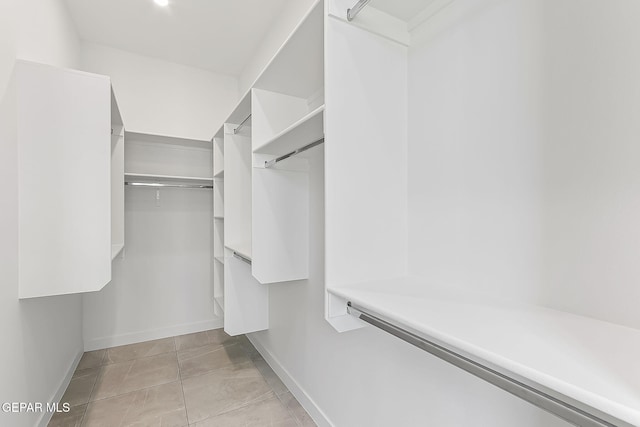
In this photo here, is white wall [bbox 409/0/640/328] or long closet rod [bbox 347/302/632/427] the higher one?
white wall [bbox 409/0/640/328]

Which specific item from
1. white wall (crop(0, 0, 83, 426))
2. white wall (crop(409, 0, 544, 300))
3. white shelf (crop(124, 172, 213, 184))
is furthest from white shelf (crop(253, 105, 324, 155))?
white shelf (crop(124, 172, 213, 184))

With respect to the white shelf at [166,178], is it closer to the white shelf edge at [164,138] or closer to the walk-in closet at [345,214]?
the walk-in closet at [345,214]

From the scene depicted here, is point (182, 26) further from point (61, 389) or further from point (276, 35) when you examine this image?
point (61, 389)

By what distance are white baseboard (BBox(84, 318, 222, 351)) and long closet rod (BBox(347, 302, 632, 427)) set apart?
2.94 meters

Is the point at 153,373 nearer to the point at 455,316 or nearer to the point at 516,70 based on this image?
the point at 455,316

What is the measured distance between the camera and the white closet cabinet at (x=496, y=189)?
65cm

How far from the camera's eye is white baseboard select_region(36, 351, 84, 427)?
71.0 inches

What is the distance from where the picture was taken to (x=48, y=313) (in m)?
1.94

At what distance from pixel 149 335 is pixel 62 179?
6.93 ft

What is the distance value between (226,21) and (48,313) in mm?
2493

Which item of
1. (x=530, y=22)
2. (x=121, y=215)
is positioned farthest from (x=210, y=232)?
(x=530, y=22)

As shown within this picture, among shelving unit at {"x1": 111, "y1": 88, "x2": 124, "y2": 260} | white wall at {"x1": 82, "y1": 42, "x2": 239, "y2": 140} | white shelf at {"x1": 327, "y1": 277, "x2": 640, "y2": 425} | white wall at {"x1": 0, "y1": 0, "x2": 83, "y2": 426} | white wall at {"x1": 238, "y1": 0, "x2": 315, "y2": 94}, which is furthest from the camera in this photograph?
white wall at {"x1": 82, "y1": 42, "x2": 239, "y2": 140}

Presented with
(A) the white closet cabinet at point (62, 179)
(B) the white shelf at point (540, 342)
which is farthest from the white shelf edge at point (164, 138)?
(B) the white shelf at point (540, 342)

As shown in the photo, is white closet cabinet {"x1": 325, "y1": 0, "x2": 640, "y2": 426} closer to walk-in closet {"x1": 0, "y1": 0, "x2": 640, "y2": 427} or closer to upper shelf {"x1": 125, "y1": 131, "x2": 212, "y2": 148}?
walk-in closet {"x1": 0, "y1": 0, "x2": 640, "y2": 427}
